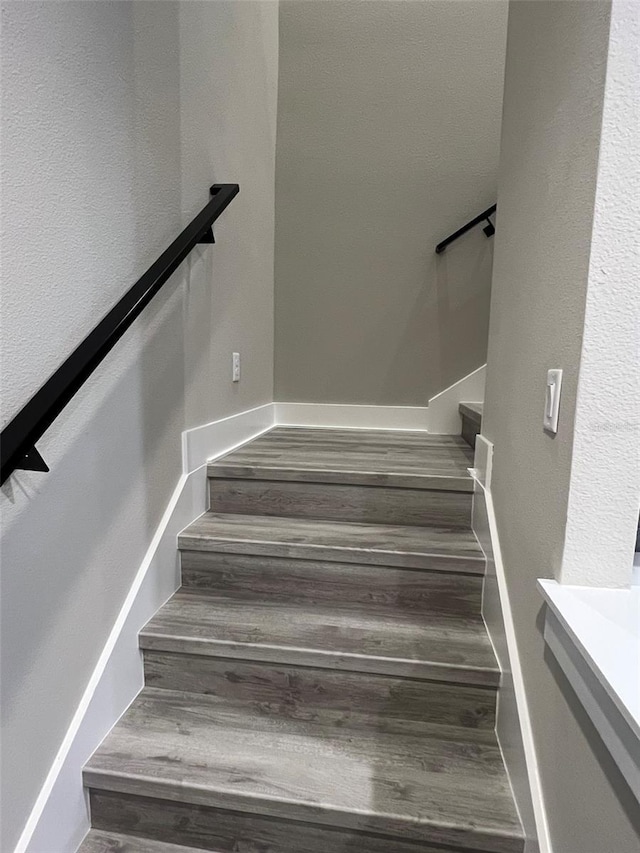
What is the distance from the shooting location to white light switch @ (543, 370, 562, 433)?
932 mm

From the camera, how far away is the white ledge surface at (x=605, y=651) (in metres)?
0.61

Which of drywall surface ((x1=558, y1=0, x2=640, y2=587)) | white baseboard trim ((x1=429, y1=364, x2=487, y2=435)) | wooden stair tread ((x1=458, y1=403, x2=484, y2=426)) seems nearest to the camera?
drywall surface ((x1=558, y1=0, x2=640, y2=587))

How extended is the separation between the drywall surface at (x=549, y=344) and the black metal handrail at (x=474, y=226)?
1.17m

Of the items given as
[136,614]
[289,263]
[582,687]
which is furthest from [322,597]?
[289,263]

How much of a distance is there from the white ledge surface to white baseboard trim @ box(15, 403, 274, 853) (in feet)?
3.28

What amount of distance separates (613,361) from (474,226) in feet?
6.82

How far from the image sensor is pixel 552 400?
0.95 metres

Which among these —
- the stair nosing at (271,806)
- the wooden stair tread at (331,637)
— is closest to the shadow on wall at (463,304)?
the wooden stair tread at (331,637)

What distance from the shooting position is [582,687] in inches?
29.5

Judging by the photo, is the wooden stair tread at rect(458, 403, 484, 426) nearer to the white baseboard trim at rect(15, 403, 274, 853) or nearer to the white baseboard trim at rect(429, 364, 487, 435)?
the white baseboard trim at rect(429, 364, 487, 435)

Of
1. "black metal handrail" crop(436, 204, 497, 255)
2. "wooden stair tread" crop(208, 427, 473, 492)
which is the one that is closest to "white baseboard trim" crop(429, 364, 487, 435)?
"wooden stair tread" crop(208, 427, 473, 492)

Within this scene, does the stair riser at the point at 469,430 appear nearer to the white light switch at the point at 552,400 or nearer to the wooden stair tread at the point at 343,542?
the wooden stair tread at the point at 343,542

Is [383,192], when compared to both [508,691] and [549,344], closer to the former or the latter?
[549,344]

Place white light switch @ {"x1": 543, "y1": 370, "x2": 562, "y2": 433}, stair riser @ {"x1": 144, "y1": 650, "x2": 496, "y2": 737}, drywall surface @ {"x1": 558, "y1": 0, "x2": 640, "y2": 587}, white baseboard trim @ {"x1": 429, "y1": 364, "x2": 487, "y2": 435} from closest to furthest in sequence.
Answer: drywall surface @ {"x1": 558, "y1": 0, "x2": 640, "y2": 587} → white light switch @ {"x1": 543, "y1": 370, "x2": 562, "y2": 433} → stair riser @ {"x1": 144, "y1": 650, "x2": 496, "y2": 737} → white baseboard trim @ {"x1": 429, "y1": 364, "x2": 487, "y2": 435}
